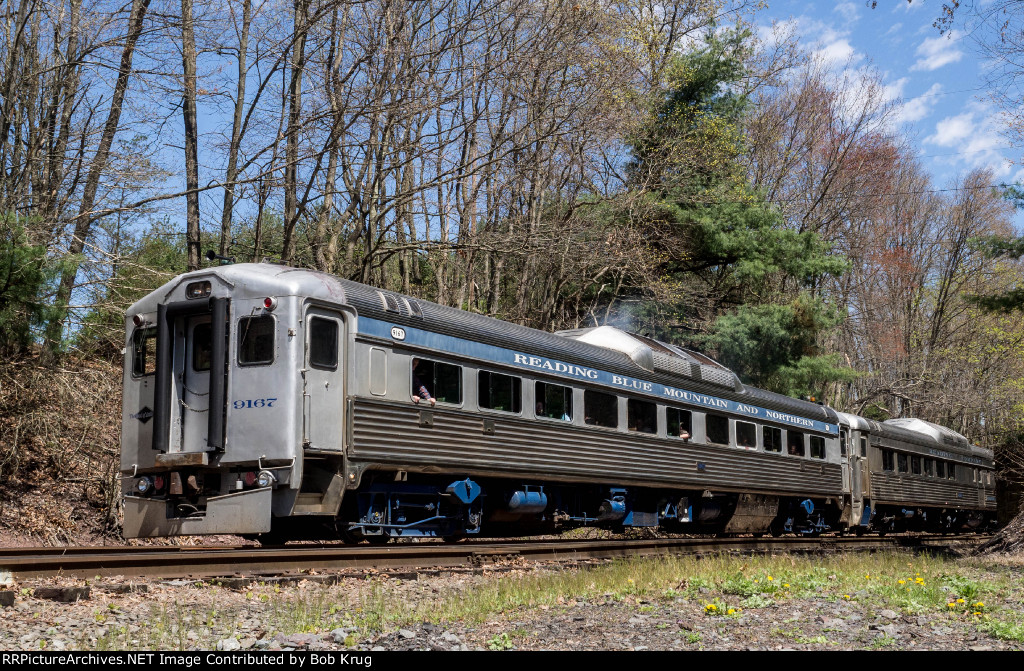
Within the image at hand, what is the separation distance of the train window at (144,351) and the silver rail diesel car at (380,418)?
0.08 feet

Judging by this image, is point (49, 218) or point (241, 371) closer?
point (241, 371)

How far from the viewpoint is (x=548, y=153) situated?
24.9m

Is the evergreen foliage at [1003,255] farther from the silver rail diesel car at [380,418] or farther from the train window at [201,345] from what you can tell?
the train window at [201,345]

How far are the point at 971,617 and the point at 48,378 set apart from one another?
510 inches

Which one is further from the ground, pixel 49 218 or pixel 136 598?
pixel 49 218

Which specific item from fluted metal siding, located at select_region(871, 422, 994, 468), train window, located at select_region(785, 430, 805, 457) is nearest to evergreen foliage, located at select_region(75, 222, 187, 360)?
train window, located at select_region(785, 430, 805, 457)

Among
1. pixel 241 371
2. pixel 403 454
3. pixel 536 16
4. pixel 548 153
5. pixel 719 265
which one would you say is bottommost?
pixel 403 454

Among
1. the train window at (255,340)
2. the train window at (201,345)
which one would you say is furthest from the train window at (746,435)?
the train window at (201,345)

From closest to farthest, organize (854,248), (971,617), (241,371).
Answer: (971,617) → (241,371) → (854,248)

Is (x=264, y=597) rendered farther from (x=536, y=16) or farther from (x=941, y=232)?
(x=941, y=232)

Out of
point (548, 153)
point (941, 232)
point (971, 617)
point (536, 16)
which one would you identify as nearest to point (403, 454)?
point (971, 617)

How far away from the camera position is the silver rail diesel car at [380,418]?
33.3ft

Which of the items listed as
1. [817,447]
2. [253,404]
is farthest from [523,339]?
[817,447]

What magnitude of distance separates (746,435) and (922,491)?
11.4 metres
